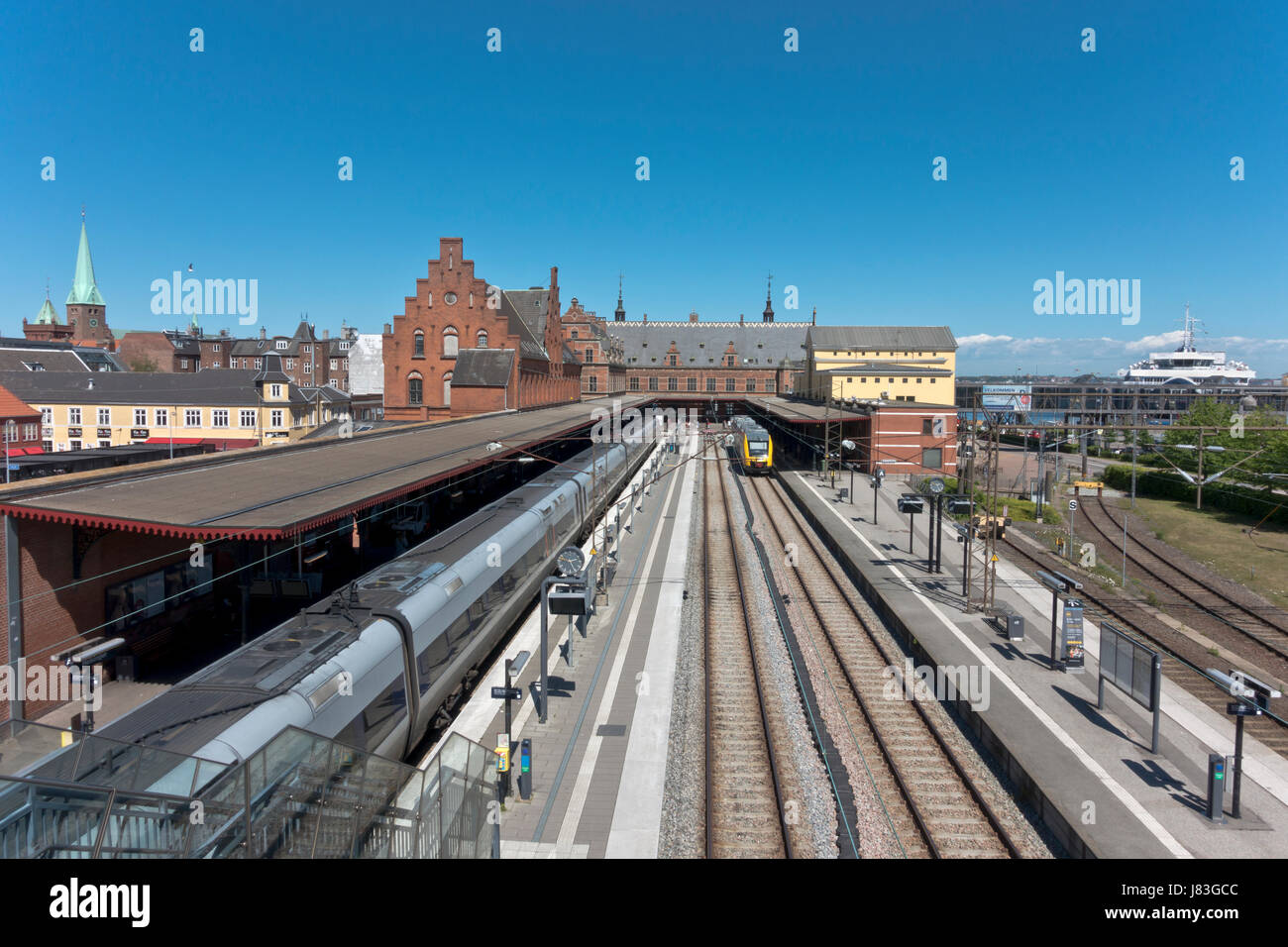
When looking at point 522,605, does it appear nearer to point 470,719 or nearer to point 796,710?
point 470,719

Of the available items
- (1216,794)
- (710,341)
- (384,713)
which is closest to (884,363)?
(710,341)

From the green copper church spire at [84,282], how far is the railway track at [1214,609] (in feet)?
424

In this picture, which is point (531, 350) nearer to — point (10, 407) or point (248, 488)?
point (10, 407)

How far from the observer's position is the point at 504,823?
10359 millimetres

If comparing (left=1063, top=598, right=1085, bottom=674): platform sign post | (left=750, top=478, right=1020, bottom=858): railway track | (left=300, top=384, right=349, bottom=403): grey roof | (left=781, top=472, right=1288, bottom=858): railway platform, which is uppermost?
(left=300, top=384, right=349, bottom=403): grey roof

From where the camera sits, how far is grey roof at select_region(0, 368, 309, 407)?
47250 mm

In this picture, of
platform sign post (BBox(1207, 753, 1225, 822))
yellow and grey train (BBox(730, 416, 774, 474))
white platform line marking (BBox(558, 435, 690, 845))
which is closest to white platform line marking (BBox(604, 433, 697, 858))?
white platform line marking (BBox(558, 435, 690, 845))

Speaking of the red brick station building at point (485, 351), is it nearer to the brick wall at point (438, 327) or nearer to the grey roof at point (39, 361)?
the brick wall at point (438, 327)

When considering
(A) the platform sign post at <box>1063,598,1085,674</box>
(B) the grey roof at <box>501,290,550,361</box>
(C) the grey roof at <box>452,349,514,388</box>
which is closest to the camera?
(A) the platform sign post at <box>1063,598,1085,674</box>

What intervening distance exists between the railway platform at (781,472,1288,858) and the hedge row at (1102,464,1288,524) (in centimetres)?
2062

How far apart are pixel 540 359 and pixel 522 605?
1720 inches

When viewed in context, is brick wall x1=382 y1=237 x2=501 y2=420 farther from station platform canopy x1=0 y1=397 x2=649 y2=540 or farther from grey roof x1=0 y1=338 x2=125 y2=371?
station platform canopy x1=0 y1=397 x2=649 y2=540
